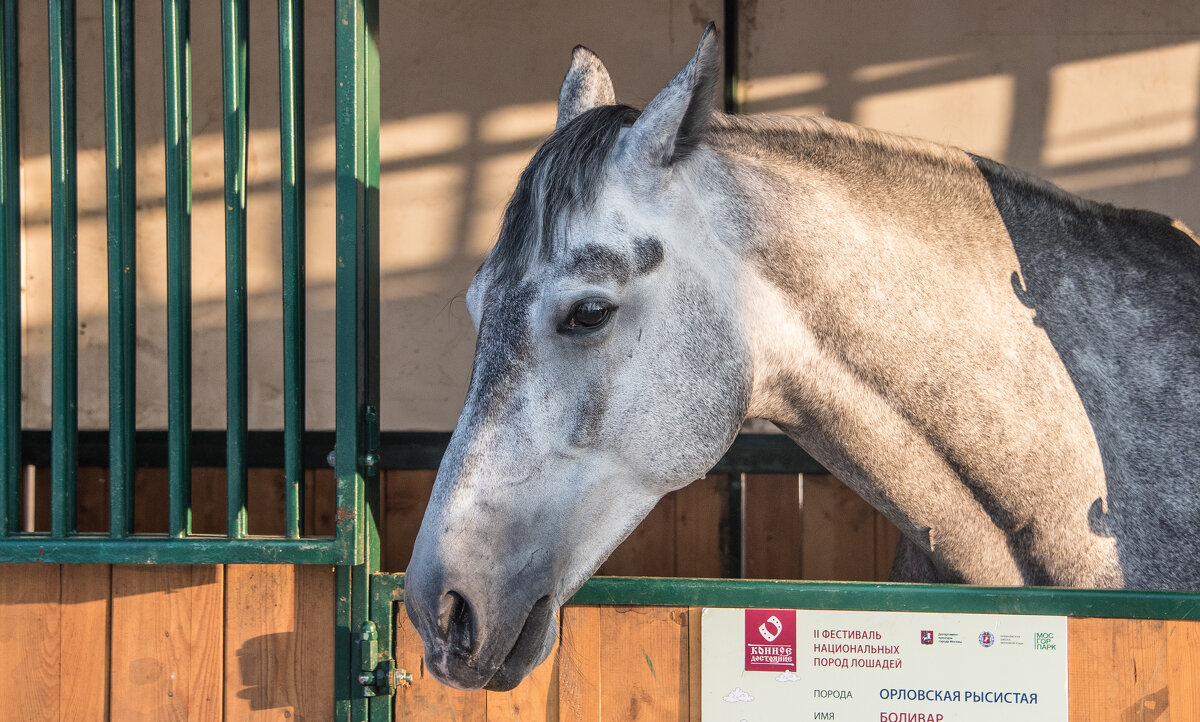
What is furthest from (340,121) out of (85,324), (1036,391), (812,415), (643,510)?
(85,324)

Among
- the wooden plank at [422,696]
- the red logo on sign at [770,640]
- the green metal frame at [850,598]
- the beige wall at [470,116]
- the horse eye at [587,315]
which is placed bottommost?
the wooden plank at [422,696]

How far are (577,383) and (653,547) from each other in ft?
5.86

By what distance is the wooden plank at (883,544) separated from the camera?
280cm

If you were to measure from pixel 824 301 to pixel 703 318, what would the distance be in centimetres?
23

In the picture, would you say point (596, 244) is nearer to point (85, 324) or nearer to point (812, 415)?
point (812, 415)

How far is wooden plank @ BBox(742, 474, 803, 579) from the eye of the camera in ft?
9.33

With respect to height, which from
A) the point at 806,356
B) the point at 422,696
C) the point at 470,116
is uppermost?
the point at 470,116

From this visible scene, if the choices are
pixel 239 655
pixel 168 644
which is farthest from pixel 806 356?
pixel 168 644

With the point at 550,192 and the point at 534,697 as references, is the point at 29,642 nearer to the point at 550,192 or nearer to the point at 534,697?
the point at 534,697

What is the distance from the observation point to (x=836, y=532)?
9.30ft

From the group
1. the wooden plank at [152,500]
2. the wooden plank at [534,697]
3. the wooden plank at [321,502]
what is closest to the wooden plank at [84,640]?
the wooden plank at [534,697]

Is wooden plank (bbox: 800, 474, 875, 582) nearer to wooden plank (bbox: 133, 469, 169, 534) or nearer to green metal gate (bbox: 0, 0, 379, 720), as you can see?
green metal gate (bbox: 0, 0, 379, 720)

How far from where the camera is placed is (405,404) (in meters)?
3.02

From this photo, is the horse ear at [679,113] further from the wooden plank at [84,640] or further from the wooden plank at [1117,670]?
the wooden plank at [84,640]
